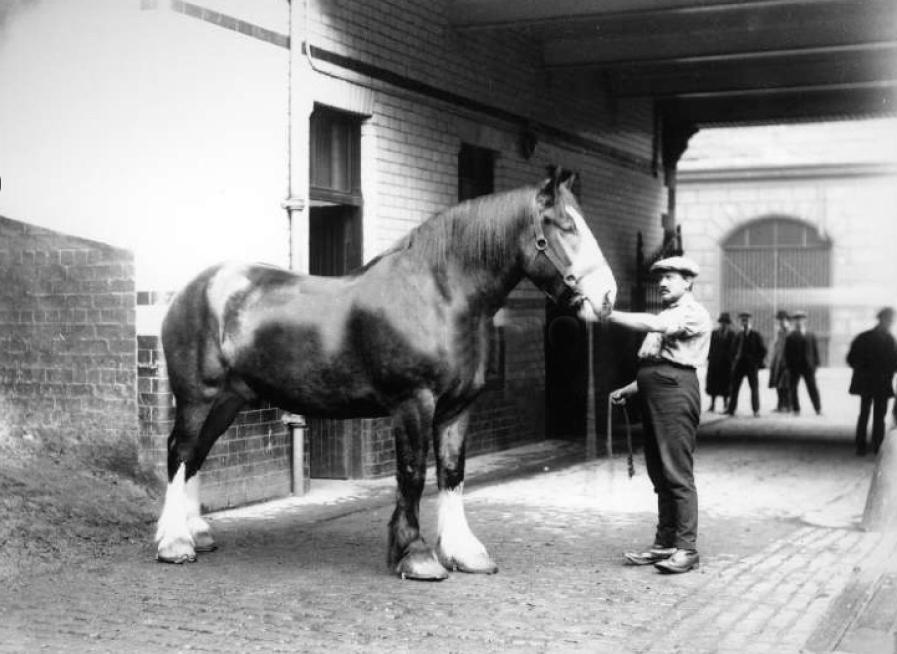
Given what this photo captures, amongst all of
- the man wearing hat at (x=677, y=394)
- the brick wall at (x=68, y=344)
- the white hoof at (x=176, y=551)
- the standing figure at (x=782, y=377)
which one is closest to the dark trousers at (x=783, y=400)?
the standing figure at (x=782, y=377)

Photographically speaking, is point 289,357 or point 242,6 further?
point 242,6

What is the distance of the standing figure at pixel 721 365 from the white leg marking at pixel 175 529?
46.5 feet

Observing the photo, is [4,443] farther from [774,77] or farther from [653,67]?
[774,77]

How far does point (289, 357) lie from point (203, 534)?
4.50ft

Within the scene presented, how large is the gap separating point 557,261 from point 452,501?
5.10 feet

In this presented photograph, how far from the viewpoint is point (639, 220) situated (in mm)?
18703

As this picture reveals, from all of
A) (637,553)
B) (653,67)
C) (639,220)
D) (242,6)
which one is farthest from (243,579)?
(639,220)

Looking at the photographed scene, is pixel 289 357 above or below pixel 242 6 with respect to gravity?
below

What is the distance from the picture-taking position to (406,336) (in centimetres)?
723

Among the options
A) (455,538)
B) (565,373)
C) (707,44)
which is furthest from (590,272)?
(565,373)

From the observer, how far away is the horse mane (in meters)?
7.32

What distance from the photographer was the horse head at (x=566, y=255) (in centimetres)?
717

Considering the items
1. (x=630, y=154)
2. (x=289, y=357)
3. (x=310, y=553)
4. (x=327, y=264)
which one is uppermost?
(x=630, y=154)

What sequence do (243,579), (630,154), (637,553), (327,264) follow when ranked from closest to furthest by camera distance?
(243,579) < (637,553) < (327,264) < (630,154)
